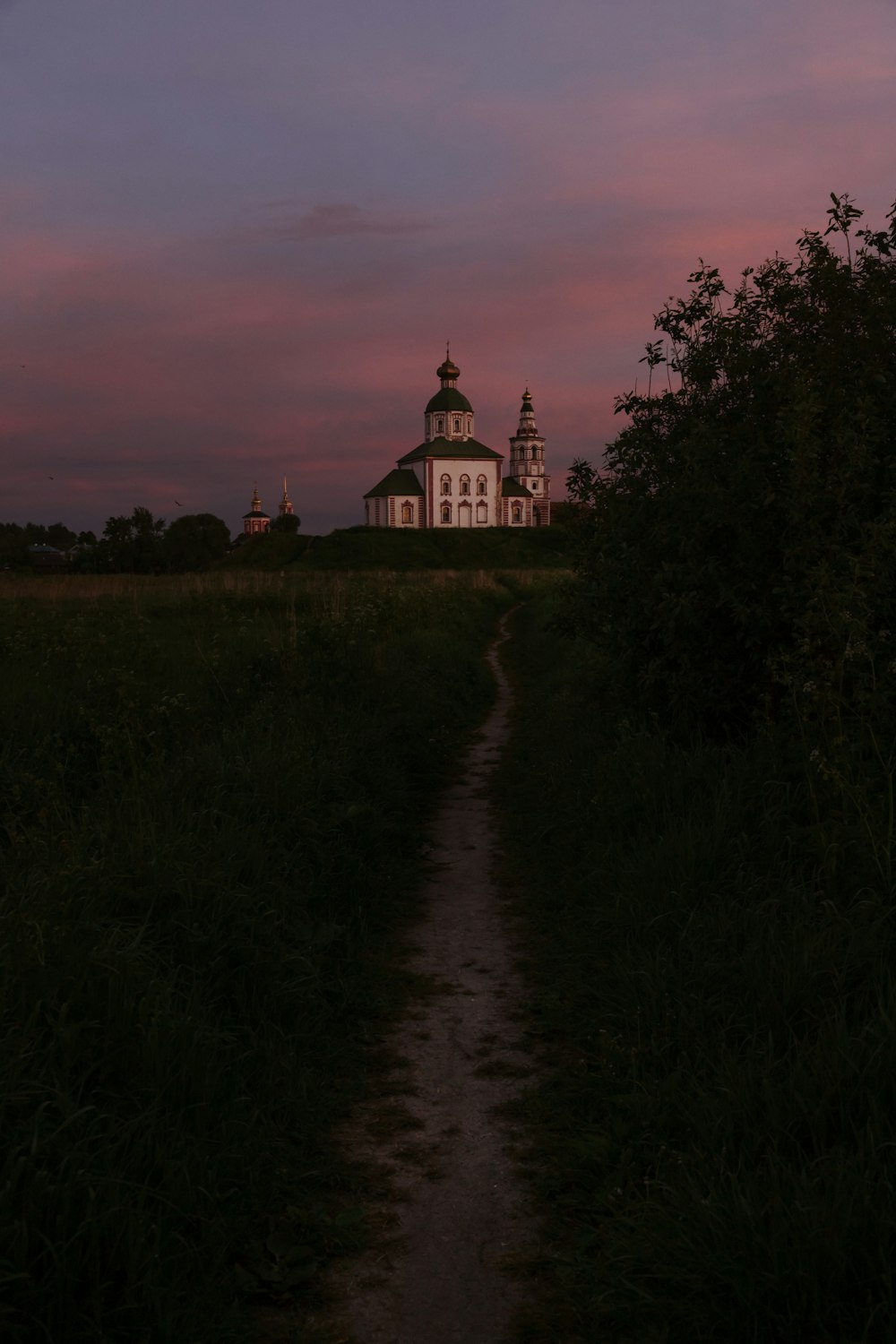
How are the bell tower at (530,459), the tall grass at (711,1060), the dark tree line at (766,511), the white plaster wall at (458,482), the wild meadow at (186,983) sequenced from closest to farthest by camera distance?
the tall grass at (711,1060) < the wild meadow at (186,983) < the dark tree line at (766,511) < the white plaster wall at (458,482) < the bell tower at (530,459)

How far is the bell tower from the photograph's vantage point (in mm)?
119312

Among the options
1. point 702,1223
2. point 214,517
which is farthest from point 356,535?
point 702,1223

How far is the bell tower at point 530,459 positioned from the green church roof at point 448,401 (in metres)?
10.8

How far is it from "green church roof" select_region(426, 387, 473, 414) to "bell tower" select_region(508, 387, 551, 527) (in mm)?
10779

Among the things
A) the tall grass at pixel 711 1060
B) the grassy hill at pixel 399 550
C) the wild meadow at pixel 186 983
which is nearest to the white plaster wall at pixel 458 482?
the grassy hill at pixel 399 550

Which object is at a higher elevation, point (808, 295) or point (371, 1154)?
point (808, 295)

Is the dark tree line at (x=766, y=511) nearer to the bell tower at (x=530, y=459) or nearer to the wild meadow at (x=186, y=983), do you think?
the wild meadow at (x=186, y=983)

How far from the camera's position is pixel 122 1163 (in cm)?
306

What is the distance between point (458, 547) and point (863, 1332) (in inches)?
3133

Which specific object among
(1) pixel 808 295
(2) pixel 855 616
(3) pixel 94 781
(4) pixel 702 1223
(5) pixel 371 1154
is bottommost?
(5) pixel 371 1154

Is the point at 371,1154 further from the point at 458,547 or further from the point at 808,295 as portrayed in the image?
the point at 458,547

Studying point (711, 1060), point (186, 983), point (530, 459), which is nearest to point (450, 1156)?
point (711, 1060)

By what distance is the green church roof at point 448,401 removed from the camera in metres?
111

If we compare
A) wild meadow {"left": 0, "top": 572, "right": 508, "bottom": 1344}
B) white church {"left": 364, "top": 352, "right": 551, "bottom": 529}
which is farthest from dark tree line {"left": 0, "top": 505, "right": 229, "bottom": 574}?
wild meadow {"left": 0, "top": 572, "right": 508, "bottom": 1344}
